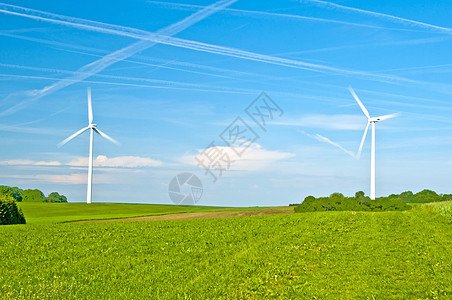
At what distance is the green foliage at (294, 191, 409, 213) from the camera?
35.4 meters

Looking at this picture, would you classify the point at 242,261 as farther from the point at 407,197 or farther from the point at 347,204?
the point at 407,197

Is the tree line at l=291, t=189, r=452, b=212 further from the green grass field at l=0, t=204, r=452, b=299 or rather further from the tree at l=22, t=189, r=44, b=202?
the tree at l=22, t=189, r=44, b=202

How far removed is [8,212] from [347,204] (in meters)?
29.7

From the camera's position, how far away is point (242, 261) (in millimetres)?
16938

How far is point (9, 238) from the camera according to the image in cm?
2305

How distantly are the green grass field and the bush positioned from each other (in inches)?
446

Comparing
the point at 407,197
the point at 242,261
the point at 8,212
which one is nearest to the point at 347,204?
the point at 242,261

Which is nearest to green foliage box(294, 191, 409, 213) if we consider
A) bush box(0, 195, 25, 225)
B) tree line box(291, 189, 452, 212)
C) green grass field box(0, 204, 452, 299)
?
tree line box(291, 189, 452, 212)

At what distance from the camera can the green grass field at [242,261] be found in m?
14.2

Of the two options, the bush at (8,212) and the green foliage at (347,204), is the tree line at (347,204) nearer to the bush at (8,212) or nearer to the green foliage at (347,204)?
the green foliage at (347,204)

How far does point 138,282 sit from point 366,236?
450 inches

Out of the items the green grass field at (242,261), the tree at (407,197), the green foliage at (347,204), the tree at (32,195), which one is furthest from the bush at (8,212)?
the tree at (32,195)

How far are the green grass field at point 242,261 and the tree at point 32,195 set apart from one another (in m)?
94.2

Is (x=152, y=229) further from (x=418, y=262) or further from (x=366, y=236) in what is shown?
(x=418, y=262)
